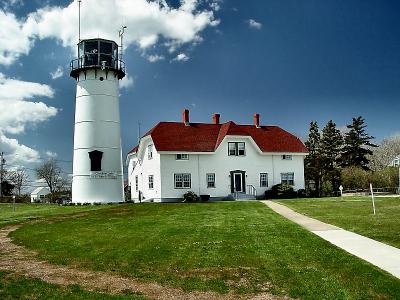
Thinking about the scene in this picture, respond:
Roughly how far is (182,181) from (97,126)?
8.50 metres

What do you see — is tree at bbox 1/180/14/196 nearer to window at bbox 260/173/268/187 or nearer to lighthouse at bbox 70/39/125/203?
lighthouse at bbox 70/39/125/203

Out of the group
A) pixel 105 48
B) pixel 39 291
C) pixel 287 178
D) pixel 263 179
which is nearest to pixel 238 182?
pixel 263 179

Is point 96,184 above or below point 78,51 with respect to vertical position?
below

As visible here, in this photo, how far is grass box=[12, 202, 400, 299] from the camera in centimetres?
917

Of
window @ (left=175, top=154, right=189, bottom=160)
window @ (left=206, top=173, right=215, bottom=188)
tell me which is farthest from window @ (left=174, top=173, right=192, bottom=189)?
window @ (left=206, top=173, right=215, bottom=188)

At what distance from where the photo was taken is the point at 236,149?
140 feet

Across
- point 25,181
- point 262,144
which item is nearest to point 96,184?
point 262,144

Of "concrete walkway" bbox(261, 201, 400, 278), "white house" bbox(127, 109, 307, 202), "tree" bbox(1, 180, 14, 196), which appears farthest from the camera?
"tree" bbox(1, 180, 14, 196)

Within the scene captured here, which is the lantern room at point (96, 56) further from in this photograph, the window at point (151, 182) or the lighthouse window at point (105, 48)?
the window at point (151, 182)

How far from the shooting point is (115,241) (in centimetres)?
1536

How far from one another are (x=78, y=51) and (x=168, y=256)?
31065 mm

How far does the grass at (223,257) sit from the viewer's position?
917 cm

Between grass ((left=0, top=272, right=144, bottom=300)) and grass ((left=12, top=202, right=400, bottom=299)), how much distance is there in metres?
1.55

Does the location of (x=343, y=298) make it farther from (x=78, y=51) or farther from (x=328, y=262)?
(x=78, y=51)
